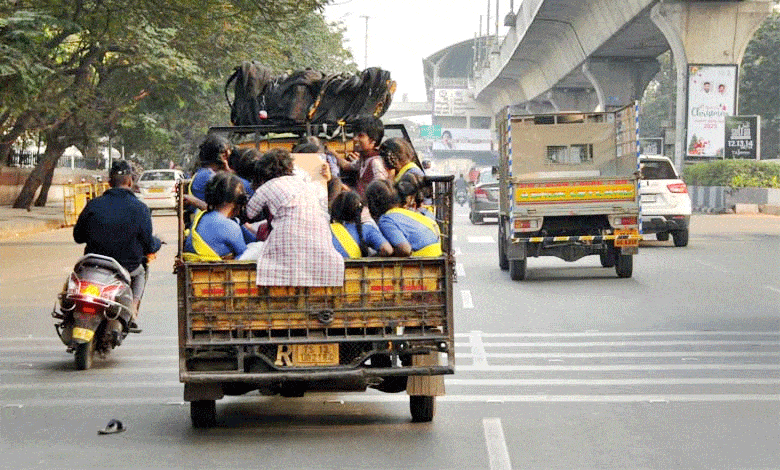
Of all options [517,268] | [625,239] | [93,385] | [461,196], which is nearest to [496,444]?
[93,385]

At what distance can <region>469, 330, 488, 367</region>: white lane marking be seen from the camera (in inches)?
481

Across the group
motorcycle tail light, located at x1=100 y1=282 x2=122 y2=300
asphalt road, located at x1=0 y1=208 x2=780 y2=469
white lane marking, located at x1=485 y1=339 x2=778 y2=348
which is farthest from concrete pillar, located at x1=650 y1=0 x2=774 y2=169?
motorcycle tail light, located at x1=100 y1=282 x2=122 y2=300

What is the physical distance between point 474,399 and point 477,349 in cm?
296

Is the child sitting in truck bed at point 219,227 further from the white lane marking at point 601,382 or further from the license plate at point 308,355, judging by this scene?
the white lane marking at point 601,382

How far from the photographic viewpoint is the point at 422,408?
905 centimetres

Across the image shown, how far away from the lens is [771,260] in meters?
24.7

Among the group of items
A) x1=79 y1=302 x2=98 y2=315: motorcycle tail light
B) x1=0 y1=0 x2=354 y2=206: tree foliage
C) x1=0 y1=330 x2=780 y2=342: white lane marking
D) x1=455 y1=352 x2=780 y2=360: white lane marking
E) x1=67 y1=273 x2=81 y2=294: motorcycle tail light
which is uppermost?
x1=0 y1=0 x2=354 y2=206: tree foliage

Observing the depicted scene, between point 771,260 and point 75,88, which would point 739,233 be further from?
point 75,88

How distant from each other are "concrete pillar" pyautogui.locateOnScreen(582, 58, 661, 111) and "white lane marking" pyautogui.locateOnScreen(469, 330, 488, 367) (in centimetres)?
4508

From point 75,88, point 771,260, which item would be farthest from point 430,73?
point 771,260

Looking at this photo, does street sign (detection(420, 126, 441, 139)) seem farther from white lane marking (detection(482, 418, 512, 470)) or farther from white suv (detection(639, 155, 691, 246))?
white lane marking (detection(482, 418, 512, 470))

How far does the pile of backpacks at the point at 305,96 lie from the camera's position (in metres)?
12.9

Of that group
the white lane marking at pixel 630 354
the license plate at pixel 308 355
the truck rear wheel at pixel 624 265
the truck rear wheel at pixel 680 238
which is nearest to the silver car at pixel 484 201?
the truck rear wheel at pixel 680 238

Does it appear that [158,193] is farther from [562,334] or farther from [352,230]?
[352,230]
